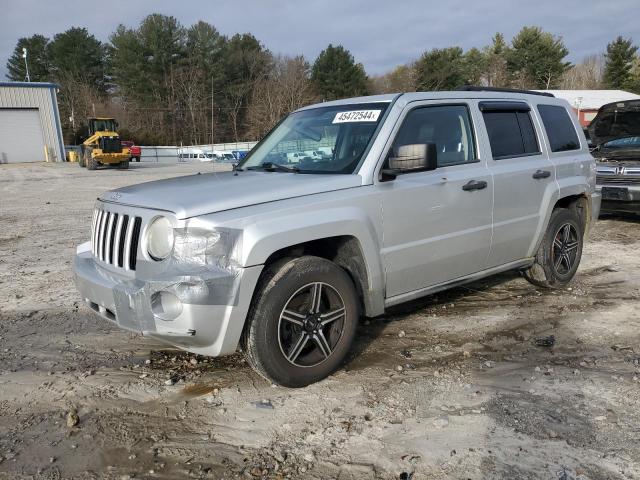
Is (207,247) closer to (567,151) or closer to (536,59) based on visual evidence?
(567,151)

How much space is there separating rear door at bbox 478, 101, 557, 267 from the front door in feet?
0.60

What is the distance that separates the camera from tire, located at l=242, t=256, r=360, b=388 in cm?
327

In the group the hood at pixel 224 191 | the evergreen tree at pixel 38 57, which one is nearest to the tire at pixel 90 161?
the hood at pixel 224 191

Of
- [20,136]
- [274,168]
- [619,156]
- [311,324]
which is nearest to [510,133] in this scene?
[274,168]

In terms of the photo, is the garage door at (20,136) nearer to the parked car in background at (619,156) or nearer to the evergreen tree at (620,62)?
the parked car in background at (619,156)

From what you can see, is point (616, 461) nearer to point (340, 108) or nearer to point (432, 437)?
point (432, 437)

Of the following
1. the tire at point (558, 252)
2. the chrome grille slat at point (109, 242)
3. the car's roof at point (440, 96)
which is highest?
the car's roof at point (440, 96)

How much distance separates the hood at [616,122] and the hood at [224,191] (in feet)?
27.2

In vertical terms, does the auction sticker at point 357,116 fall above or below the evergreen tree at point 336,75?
below

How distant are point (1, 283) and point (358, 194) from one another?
4.71 m

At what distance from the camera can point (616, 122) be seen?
33.5ft

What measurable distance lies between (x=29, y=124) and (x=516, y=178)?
4051cm

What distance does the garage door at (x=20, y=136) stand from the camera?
36938 mm

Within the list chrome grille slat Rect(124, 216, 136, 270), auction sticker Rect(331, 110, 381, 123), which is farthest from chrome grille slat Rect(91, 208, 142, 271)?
auction sticker Rect(331, 110, 381, 123)
